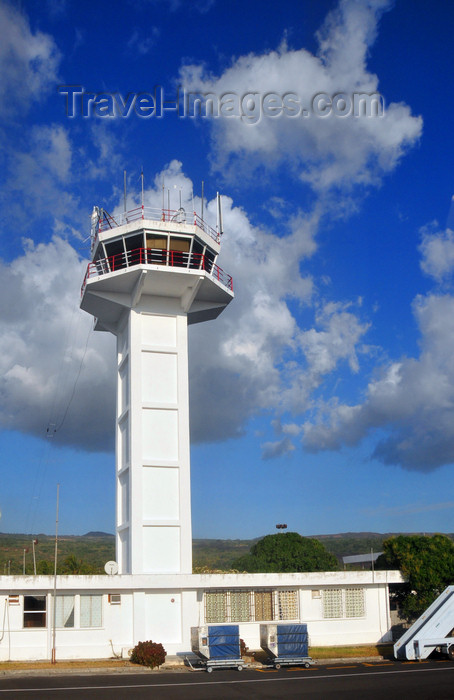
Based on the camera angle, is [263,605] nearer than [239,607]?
No

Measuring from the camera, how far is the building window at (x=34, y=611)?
30.8m

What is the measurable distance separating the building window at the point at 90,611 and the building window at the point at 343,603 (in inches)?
451

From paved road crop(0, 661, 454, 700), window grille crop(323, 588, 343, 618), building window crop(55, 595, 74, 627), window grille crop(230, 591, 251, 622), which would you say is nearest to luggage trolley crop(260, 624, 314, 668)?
paved road crop(0, 661, 454, 700)

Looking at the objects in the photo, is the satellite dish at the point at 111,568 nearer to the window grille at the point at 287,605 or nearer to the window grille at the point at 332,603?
the window grille at the point at 287,605

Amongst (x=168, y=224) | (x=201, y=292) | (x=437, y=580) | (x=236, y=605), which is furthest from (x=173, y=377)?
(x=437, y=580)

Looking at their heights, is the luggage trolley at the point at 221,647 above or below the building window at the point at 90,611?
below

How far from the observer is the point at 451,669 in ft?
90.9

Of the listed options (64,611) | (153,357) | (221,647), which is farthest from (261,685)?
(153,357)

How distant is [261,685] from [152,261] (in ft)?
70.6

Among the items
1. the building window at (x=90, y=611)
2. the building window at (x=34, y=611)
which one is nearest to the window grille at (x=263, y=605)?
→ the building window at (x=90, y=611)

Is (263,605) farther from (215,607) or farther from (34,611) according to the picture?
(34,611)

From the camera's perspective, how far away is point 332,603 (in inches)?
1404

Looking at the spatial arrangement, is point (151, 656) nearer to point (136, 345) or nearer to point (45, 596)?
point (45, 596)

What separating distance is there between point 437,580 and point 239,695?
1677 centimetres
